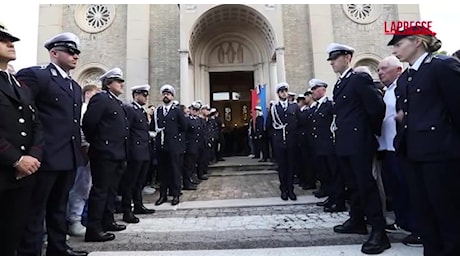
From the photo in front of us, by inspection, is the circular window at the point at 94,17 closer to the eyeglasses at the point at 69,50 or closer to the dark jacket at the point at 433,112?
the eyeglasses at the point at 69,50

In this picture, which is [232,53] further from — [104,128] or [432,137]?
[432,137]

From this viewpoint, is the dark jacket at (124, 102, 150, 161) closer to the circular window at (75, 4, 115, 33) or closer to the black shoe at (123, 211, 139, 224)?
the black shoe at (123, 211, 139, 224)

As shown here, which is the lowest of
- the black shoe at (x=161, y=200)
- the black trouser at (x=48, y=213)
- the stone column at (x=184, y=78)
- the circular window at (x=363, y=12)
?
the black shoe at (x=161, y=200)

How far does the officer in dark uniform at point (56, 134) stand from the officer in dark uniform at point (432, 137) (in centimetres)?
309

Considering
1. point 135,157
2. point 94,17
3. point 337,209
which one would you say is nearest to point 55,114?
point 135,157

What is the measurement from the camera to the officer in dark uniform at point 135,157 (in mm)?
4812

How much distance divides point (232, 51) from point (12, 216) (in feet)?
45.6

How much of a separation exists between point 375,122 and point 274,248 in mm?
1757

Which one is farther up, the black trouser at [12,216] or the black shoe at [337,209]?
the black trouser at [12,216]

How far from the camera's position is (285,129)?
242 inches

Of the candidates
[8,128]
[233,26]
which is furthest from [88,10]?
[8,128]

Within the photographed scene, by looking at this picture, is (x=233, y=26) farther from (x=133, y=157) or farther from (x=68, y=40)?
(x=68, y=40)

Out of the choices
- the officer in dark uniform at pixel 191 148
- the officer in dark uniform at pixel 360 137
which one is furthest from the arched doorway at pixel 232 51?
the officer in dark uniform at pixel 360 137

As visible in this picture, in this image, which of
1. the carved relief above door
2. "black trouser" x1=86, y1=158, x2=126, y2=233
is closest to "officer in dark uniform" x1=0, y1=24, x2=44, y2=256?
"black trouser" x1=86, y1=158, x2=126, y2=233
